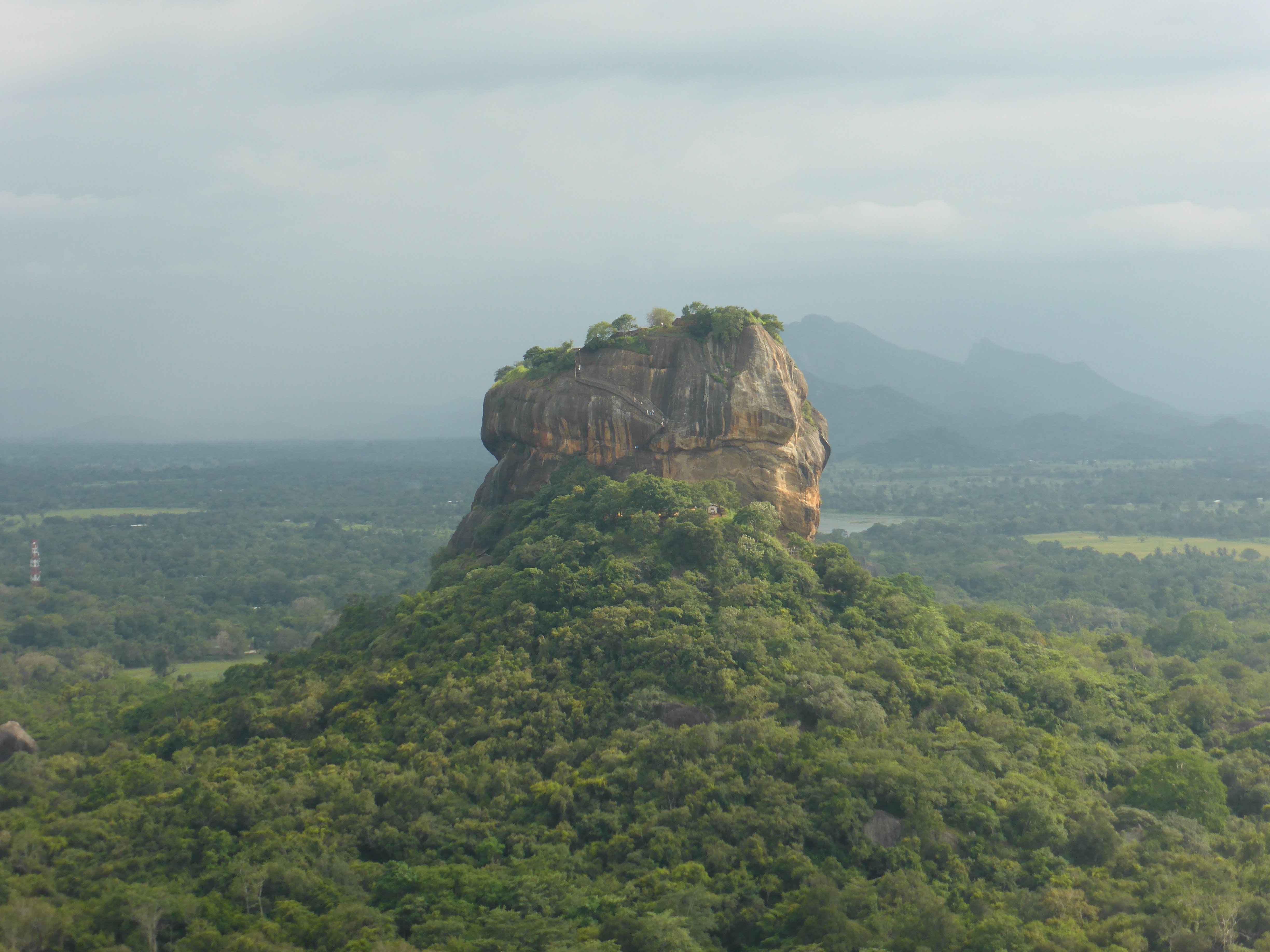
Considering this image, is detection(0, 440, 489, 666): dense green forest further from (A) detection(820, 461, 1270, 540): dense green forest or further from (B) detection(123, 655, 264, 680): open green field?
(A) detection(820, 461, 1270, 540): dense green forest

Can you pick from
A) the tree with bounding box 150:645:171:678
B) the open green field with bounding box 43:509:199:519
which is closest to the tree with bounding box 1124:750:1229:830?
the tree with bounding box 150:645:171:678

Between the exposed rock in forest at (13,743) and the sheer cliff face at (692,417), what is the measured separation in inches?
625

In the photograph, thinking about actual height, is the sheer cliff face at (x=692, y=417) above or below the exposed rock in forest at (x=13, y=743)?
above

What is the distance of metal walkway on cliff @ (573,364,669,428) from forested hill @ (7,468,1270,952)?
2562mm

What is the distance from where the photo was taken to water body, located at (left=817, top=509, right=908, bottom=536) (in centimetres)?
11575

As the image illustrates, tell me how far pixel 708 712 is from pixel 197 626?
44404 millimetres

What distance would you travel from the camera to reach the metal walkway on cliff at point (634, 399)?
34406 millimetres

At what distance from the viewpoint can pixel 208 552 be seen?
3757 inches

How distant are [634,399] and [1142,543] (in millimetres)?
79893

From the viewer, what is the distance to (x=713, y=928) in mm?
20453

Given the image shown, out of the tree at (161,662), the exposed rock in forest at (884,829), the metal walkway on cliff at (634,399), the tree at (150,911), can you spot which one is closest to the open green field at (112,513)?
the tree at (161,662)

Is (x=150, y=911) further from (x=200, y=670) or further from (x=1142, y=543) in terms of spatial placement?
(x=1142, y=543)

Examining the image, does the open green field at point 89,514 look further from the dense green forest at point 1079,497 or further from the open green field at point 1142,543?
the open green field at point 1142,543

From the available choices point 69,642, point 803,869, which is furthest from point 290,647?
point 803,869
